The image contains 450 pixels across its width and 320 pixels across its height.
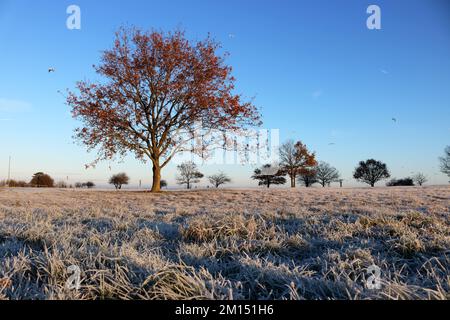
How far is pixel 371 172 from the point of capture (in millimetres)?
57844

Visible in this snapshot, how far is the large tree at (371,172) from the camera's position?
5700cm

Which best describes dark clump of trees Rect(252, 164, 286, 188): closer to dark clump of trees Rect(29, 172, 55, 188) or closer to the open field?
dark clump of trees Rect(29, 172, 55, 188)

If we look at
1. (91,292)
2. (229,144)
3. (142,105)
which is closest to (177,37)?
(142,105)

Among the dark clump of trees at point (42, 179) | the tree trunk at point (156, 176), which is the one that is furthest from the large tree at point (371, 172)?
the dark clump of trees at point (42, 179)

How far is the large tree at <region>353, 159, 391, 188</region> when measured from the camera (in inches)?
2244

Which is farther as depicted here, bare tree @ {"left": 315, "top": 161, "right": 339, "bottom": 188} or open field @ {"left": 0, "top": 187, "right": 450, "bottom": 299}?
bare tree @ {"left": 315, "top": 161, "right": 339, "bottom": 188}

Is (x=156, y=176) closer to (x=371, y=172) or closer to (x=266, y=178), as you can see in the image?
(x=266, y=178)

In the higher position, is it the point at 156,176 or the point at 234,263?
the point at 156,176

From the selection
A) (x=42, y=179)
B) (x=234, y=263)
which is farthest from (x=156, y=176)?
(x=42, y=179)

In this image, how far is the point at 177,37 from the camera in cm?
2238

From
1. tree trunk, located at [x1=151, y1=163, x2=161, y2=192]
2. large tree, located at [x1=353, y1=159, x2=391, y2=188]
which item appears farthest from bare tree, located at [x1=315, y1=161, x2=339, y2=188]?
tree trunk, located at [x1=151, y1=163, x2=161, y2=192]

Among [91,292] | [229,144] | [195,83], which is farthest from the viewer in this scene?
[229,144]
